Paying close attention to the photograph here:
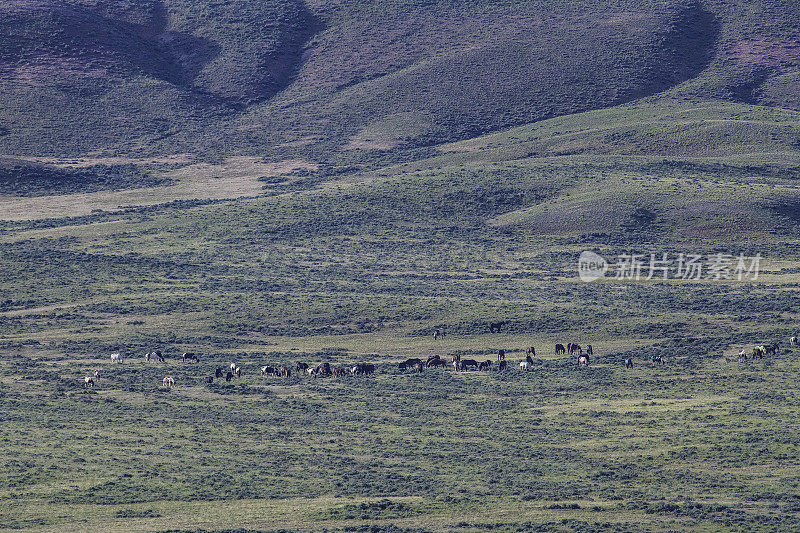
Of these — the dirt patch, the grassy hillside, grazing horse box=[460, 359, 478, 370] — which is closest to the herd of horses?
grazing horse box=[460, 359, 478, 370]

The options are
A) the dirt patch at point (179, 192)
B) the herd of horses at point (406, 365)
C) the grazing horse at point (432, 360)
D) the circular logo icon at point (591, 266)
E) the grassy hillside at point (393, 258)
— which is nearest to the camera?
the grassy hillside at point (393, 258)

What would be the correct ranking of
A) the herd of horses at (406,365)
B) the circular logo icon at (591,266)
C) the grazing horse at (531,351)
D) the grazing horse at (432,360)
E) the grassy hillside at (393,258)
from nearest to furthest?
the grassy hillside at (393,258), the herd of horses at (406,365), the grazing horse at (432,360), the grazing horse at (531,351), the circular logo icon at (591,266)

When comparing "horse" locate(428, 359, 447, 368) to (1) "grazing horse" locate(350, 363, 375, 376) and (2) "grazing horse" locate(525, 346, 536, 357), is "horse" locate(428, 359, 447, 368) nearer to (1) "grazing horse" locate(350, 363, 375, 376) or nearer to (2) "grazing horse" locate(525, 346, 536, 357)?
(1) "grazing horse" locate(350, 363, 375, 376)

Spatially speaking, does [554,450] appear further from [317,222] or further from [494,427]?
[317,222]

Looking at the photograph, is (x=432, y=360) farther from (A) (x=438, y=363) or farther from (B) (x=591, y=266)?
(B) (x=591, y=266)

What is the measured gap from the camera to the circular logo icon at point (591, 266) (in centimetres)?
8175

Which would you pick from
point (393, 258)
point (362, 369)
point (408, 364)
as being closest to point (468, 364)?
point (408, 364)

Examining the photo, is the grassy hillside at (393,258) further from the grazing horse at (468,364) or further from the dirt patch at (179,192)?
the grazing horse at (468,364)

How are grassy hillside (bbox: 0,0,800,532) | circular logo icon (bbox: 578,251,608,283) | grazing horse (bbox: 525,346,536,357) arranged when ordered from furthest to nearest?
circular logo icon (bbox: 578,251,608,283) < grazing horse (bbox: 525,346,536,357) < grassy hillside (bbox: 0,0,800,532)

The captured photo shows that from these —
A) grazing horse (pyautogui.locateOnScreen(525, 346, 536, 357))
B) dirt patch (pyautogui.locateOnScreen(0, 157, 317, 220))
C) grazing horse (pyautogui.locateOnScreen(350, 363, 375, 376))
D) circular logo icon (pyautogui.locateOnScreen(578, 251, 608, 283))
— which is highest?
dirt patch (pyautogui.locateOnScreen(0, 157, 317, 220))

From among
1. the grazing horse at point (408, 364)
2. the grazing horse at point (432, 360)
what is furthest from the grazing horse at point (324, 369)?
the grazing horse at point (432, 360)

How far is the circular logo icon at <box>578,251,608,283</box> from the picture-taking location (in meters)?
81.8

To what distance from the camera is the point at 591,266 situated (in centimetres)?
8519

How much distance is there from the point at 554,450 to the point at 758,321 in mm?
27199
